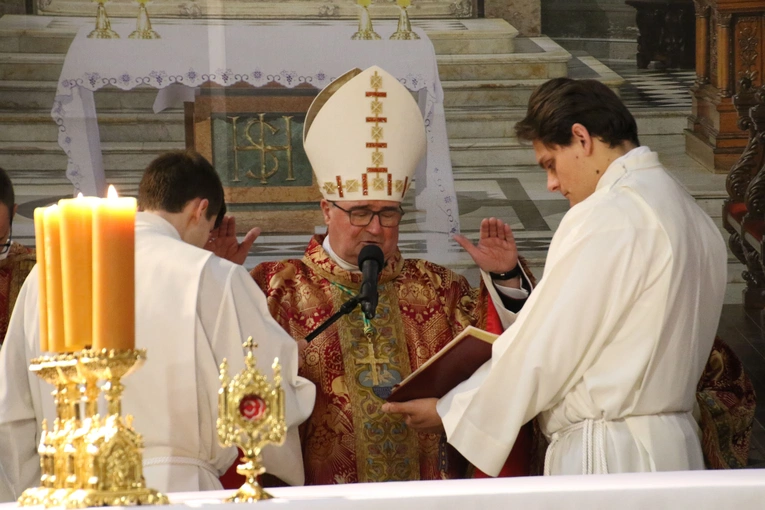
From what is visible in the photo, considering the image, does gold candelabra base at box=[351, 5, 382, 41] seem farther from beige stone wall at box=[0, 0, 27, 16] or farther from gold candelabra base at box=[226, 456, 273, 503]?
gold candelabra base at box=[226, 456, 273, 503]

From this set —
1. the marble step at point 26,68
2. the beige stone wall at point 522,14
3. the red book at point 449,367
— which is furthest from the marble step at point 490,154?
the red book at point 449,367

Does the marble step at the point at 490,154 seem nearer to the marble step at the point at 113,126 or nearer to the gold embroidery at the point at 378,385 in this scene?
the marble step at the point at 113,126

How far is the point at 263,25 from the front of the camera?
8672 millimetres

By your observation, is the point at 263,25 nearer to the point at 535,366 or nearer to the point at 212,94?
the point at 212,94

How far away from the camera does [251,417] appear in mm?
1837

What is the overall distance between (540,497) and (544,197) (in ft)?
23.4

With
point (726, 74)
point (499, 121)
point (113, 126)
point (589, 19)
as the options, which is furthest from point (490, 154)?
point (113, 126)

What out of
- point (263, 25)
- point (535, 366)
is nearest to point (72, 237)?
point (535, 366)

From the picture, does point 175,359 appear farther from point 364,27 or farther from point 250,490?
point 364,27

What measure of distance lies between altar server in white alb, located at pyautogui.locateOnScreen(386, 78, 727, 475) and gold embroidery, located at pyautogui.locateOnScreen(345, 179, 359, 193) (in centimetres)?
99

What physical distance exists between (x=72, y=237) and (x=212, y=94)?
623 centimetres

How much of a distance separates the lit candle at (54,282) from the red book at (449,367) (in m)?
1.40

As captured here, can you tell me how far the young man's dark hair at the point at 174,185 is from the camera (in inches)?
122

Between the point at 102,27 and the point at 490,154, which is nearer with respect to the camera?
the point at 102,27
